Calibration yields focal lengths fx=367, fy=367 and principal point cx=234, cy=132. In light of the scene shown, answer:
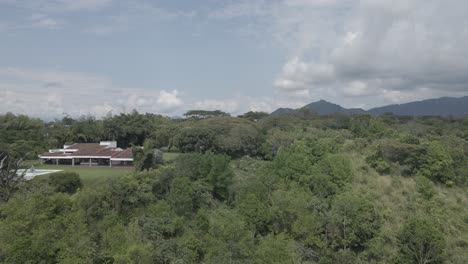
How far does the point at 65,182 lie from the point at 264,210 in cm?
1212

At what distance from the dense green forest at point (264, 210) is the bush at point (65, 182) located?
6 centimetres

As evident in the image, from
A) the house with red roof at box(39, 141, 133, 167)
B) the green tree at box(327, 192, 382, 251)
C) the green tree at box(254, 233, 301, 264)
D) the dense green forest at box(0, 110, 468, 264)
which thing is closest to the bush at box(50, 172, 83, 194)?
the dense green forest at box(0, 110, 468, 264)

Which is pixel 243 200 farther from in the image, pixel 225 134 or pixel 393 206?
pixel 225 134

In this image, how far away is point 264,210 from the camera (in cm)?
1742

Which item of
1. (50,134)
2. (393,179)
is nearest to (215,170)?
(393,179)

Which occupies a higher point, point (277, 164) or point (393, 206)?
point (277, 164)

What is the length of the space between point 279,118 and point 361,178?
27113 mm

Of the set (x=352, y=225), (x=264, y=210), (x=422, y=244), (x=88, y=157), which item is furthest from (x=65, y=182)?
(x=422, y=244)

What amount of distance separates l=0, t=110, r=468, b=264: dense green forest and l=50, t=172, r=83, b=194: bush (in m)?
0.06

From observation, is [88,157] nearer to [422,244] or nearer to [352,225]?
[352,225]

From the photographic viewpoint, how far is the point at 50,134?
40.6 metres

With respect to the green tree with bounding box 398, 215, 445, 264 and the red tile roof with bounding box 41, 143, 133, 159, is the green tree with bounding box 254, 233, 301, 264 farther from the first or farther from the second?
the red tile roof with bounding box 41, 143, 133, 159

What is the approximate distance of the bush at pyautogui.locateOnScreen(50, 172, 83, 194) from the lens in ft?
70.0

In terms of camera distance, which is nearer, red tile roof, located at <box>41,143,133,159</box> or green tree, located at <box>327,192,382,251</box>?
green tree, located at <box>327,192,382,251</box>
